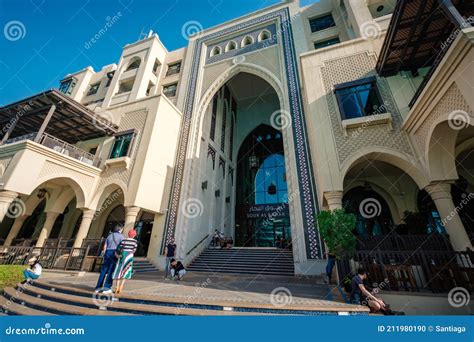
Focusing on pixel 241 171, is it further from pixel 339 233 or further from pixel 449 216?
pixel 449 216

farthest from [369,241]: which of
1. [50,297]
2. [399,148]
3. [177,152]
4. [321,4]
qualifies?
[321,4]

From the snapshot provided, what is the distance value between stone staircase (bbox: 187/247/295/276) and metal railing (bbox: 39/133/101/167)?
7.68m

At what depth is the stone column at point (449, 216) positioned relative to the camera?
546 cm

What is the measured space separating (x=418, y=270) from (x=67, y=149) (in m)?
14.1

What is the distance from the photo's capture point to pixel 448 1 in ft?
16.8

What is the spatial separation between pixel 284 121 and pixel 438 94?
643 centimetres

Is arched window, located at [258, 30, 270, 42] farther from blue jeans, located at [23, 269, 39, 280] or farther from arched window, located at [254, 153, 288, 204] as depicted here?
blue jeans, located at [23, 269, 39, 280]

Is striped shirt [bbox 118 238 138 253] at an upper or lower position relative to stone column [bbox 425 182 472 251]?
lower

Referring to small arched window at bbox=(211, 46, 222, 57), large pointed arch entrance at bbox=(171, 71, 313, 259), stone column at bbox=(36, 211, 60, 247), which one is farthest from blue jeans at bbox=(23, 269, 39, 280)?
small arched window at bbox=(211, 46, 222, 57)

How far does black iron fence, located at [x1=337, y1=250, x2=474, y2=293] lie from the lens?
4.61m

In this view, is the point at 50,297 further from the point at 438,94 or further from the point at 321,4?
the point at 321,4

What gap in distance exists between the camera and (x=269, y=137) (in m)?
18.5

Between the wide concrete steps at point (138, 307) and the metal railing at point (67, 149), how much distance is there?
7177mm

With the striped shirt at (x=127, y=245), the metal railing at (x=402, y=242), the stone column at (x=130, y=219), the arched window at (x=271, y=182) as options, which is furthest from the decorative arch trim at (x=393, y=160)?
the arched window at (x=271, y=182)
